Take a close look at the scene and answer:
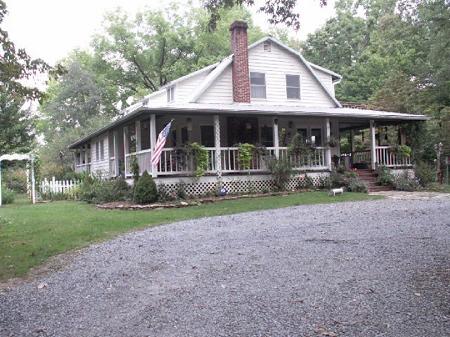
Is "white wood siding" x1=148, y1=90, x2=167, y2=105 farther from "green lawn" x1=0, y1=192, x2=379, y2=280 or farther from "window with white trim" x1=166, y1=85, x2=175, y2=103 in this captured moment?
"green lawn" x1=0, y1=192, x2=379, y2=280

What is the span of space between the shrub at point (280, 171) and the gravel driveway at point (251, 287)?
8427 millimetres

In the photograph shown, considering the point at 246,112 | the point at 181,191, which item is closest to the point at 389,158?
the point at 246,112

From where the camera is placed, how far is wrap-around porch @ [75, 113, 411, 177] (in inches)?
678

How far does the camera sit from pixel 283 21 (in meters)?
7.50

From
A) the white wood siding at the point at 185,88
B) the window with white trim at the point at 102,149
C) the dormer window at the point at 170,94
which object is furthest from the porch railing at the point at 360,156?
the window with white trim at the point at 102,149

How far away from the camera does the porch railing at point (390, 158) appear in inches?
811

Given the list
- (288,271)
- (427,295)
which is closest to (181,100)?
(288,271)

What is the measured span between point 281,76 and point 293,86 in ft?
2.49

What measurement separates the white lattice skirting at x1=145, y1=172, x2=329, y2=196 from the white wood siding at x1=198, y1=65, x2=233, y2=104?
13.9 feet

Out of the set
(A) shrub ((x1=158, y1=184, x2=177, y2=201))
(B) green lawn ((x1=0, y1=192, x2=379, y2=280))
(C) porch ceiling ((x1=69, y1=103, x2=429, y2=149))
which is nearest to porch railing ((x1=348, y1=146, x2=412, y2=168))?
(C) porch ceiling ((x1=69, y1=103, x2=429, y2=149))

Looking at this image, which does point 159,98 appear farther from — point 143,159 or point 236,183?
point 236,183

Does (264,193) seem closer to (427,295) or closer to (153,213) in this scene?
(153,213)

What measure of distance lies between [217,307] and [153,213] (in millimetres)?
8911

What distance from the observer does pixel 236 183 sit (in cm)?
1770
